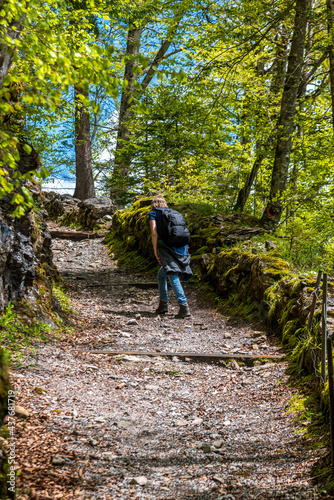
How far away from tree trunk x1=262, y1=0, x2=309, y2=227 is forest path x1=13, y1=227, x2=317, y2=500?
4.45 metres

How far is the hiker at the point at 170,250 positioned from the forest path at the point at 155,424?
3.71ft

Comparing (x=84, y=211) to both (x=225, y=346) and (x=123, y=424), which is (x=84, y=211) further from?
(x=123, y=424)

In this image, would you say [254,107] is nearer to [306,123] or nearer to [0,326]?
[306,123]

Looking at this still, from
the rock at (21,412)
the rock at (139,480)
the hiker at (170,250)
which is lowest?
the rock at (139,480)

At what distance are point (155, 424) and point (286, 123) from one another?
824 centimetres

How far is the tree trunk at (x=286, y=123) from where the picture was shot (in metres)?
9.08

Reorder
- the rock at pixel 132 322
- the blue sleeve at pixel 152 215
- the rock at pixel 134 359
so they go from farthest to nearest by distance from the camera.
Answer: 1. the blue sleeve at pixel 152 215
2. the rock at pixel 132 322
3. the rock at pixel 134 359

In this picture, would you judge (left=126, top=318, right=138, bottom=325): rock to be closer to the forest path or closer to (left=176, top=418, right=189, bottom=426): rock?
the forest path

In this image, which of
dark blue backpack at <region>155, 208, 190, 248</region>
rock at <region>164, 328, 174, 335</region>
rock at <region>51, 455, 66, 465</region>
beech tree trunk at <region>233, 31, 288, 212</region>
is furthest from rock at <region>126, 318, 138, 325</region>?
beech tree trunk at <region>233, 31, 288, 212</region>

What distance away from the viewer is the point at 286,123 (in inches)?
363

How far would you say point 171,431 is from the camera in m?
3.06

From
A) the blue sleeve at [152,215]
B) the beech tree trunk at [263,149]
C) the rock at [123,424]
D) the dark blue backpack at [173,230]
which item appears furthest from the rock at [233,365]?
the beech tree trunk at [263,149]

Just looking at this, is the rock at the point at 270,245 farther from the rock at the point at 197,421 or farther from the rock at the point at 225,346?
the rock at the point at 197,421

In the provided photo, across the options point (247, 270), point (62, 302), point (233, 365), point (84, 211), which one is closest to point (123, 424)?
point (233, 365)
